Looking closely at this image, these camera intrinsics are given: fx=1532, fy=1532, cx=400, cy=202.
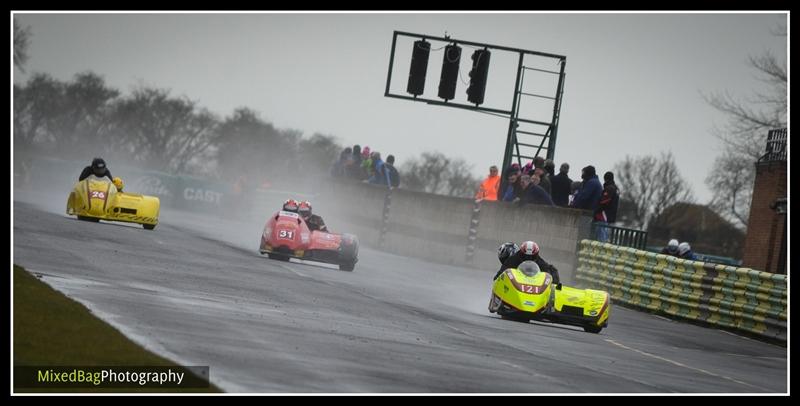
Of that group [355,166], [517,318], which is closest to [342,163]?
[355,166]

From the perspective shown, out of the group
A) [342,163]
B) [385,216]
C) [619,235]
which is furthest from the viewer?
[342,163]

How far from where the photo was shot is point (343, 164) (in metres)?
41.5

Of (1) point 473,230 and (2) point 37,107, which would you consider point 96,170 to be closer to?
(1) point 473,230

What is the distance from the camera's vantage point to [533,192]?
106 ft

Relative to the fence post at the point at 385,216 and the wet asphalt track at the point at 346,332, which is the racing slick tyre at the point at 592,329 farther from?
the fence post at the point at 385,216

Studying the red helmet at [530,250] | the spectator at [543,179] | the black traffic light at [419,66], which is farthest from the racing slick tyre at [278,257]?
the black traffic light at [419,66]

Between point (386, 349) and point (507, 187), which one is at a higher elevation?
point (507, 187)

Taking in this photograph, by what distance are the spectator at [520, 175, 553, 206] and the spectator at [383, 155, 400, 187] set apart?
7.06m

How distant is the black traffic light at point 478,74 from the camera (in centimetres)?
3497

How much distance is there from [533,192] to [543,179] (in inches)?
14.1

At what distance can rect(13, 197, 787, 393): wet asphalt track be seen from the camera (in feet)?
41.3
